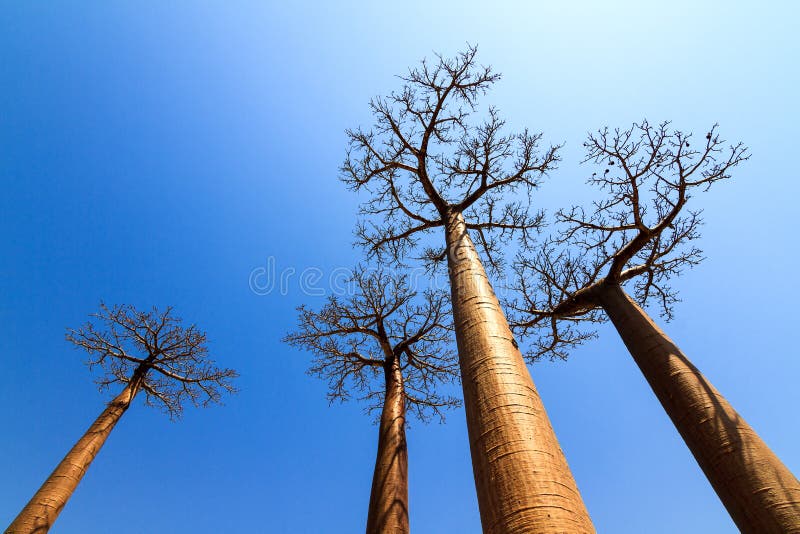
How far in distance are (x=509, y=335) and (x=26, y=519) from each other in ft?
18.7

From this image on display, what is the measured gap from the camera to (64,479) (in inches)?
183

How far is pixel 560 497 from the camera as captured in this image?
1313 millimetres

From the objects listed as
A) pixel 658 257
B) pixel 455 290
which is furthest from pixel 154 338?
pixel 658 257

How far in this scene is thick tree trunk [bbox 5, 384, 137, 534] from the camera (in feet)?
13.3

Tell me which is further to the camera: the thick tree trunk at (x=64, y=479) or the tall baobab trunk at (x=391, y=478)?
the thick tree trunk at (x=64, y=479)

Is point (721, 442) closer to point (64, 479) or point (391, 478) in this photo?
point (391, 478)

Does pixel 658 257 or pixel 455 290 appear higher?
pixel 658 257

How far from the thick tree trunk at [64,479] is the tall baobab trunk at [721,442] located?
264 inches

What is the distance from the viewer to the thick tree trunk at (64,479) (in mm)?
4059

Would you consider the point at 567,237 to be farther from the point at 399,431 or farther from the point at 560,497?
the point at 560,497

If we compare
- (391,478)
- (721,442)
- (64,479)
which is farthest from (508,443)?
(64,479)

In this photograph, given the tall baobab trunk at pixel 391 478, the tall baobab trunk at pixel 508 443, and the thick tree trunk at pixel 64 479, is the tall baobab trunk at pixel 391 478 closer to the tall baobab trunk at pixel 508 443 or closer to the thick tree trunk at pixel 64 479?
the tall baobab trunk at pixel 508 443

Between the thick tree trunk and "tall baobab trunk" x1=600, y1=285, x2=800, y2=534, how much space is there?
22.0 feet

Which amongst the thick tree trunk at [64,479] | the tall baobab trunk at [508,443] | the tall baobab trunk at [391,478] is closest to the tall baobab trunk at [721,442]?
the tall baobab trunk at [508,443]
